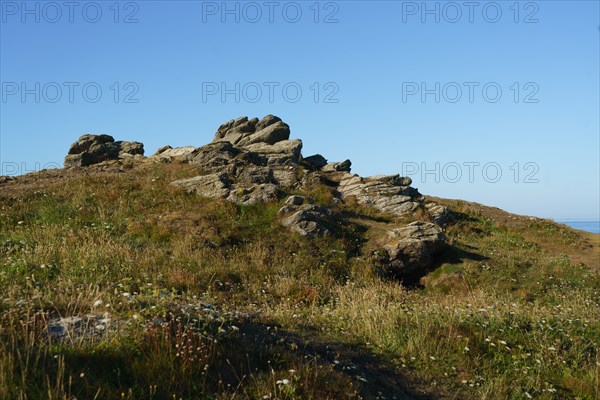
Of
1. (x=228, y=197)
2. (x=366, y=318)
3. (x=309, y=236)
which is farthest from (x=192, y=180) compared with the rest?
(x=366, y=318)

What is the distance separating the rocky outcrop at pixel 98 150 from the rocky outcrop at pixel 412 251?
25155 mm

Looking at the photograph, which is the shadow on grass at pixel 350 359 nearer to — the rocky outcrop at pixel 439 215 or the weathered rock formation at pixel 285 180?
the weathered rock formation at pixel 285 180

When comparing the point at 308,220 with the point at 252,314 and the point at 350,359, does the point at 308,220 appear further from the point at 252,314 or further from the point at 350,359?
the point at 350,359

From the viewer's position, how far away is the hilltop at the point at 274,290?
599cm

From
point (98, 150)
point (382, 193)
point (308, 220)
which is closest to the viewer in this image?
point (308, 220)

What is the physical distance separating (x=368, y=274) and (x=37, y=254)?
11.0 meters

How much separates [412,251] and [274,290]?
25.6 ft

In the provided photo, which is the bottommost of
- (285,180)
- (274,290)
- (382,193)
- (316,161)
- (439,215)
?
(274,290)

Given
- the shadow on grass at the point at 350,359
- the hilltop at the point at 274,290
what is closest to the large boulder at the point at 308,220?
the hilltop at the point at 274,290

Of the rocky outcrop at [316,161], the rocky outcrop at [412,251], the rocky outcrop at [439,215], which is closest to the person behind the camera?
the rocky outcrop at [412,251]

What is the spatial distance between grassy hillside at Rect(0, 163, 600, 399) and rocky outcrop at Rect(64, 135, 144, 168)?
1665cm

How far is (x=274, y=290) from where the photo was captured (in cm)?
1460

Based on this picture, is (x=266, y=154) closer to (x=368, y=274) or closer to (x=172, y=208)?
(x=172, y=208)

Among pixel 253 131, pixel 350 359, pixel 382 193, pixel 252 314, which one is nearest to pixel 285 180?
pixel 382 193
